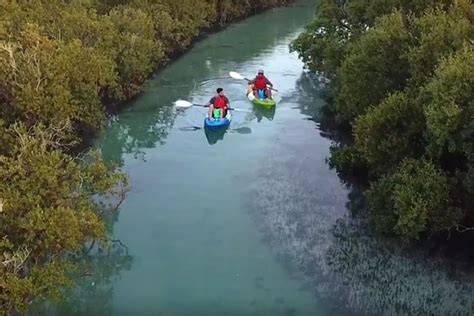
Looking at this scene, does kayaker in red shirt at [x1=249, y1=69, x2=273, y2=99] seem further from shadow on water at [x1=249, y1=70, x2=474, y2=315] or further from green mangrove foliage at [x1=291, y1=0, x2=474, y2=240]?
shadow on water at [x1=249, y1=70, x2=474, y2=315]

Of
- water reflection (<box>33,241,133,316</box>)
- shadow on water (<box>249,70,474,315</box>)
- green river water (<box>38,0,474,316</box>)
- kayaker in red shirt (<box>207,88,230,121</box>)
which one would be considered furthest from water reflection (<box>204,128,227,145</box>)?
water reflection (<box>33,241,133,316</box>)

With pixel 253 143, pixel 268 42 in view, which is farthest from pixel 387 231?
pixel 268 42

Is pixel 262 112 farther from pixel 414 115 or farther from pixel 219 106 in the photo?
pixel 414 115

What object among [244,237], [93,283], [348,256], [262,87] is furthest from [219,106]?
[93,283]

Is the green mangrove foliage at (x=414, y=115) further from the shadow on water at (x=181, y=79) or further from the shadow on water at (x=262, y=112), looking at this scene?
the shadow on water at (x=181, y=79)

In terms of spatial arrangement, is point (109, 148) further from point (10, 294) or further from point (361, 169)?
point (10, 294)
